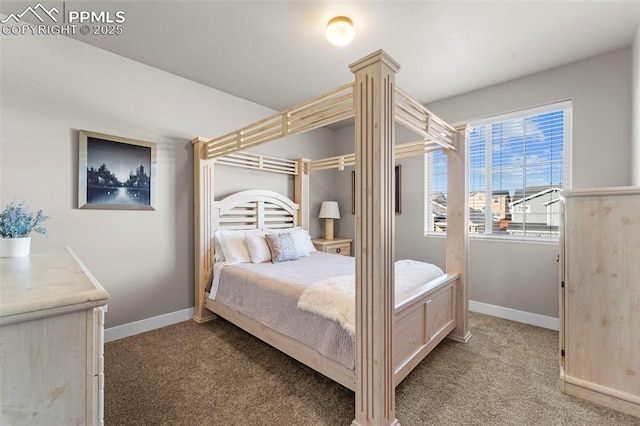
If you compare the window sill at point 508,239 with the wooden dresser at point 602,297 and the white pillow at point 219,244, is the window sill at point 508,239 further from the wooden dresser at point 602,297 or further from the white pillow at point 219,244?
the white pillow at point 219,244

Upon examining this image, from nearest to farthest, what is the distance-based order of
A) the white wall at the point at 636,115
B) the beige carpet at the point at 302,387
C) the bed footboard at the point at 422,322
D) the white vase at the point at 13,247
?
the white vase at the point at 13,247, the beige carpet at the point at 302,387, the bed footboard at the point at 422,322, the white wall at the point at 636,115

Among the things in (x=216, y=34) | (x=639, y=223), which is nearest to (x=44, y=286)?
(x=216, y=34)

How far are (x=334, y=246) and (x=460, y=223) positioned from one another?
195 centimetres

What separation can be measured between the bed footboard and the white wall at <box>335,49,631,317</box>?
986 mm

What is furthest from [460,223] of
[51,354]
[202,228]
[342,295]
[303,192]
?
[51,354]


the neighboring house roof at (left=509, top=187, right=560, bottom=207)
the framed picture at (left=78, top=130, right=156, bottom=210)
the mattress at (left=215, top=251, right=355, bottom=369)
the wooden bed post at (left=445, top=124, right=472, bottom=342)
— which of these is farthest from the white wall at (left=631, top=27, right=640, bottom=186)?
the framed picture at (left=78, top=130, right=156, bottom=210)

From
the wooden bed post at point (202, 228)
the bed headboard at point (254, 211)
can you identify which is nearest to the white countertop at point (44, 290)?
the wooden bed post at point (202, 228)

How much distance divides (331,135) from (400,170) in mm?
1526

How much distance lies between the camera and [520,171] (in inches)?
123

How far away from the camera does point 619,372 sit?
5.69 ft

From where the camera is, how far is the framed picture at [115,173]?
2.47m

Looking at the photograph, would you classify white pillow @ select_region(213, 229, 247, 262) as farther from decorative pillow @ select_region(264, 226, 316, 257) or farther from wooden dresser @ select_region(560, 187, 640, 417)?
wooden dresser @ select_region(560, 187, 640, 417)

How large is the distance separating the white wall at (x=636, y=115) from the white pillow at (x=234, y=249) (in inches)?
138

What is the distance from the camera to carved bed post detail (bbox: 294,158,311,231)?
415 centimetres
